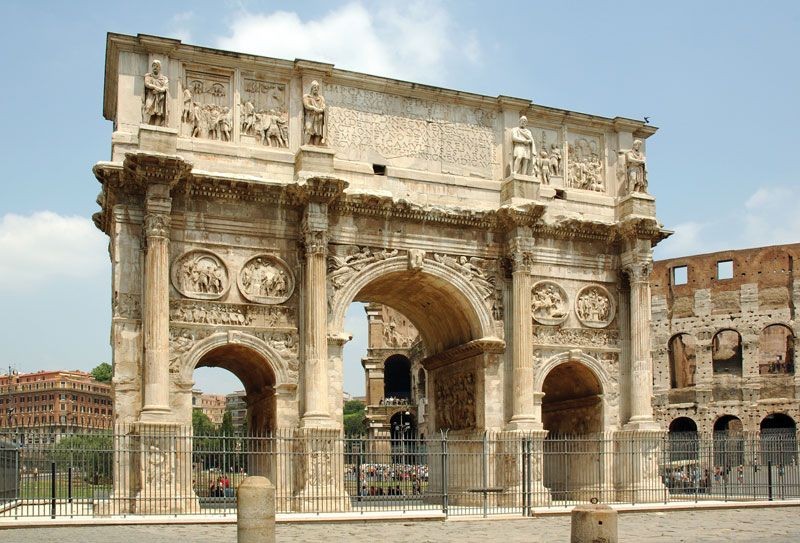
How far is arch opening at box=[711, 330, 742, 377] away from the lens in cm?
4344

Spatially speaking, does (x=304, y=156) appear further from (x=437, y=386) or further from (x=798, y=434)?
(x=798, y=434)

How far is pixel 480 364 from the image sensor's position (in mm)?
21797

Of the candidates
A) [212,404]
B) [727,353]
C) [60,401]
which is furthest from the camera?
[212,404]

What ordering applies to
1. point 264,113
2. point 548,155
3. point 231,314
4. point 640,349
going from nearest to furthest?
point 231,314 → point 264,113 → point 640,349 → point 548,155

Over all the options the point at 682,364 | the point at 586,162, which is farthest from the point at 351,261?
the point at 682,364

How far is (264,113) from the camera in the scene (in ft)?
67.5

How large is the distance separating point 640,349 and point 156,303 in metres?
10.6

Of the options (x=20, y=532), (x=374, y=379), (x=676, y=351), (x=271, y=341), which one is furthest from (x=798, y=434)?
(x=20, y=532)

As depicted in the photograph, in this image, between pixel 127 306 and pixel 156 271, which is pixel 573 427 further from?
pixel 127 306

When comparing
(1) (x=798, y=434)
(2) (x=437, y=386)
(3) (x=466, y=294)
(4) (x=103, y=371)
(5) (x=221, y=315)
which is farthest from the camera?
(4) (x=103, y=371)

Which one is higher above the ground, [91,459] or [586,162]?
[586,162]

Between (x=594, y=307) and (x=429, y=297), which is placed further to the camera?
(x=594, y=307)

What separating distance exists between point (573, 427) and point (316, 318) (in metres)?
7.57

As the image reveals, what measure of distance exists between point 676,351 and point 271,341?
2928 centimetres
